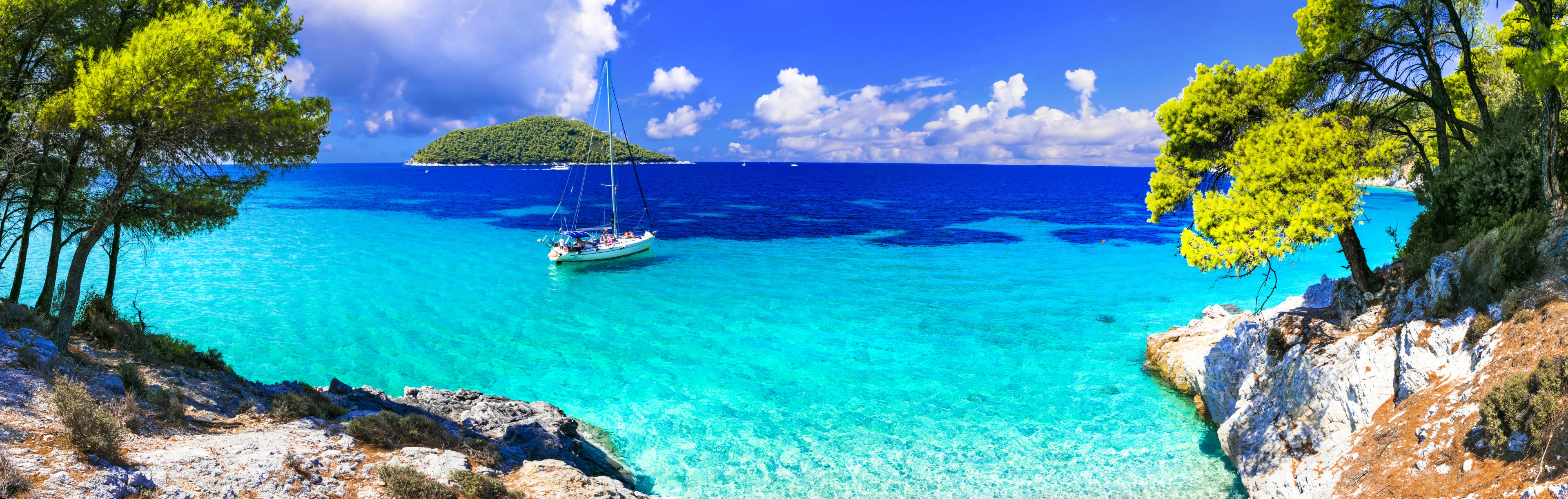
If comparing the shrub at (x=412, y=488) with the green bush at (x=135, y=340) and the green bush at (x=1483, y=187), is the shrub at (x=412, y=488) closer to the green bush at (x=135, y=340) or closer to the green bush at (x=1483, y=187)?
the green bush at (x=135, y=340)

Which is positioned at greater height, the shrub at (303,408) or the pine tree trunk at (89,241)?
the pine tree trunk at (89,241)

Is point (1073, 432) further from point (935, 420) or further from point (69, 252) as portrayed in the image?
point (69, 252)

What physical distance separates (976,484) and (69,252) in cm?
5046

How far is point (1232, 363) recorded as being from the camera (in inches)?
586

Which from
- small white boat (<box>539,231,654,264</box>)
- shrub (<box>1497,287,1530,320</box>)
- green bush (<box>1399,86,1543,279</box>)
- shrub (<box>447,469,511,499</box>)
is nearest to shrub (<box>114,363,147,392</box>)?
shrub (<box>447,469,511,499</box>)

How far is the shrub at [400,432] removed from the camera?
9.59 meters

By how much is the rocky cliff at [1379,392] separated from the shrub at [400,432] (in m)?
14.3

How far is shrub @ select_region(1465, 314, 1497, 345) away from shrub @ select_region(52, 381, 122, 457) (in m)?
18.5

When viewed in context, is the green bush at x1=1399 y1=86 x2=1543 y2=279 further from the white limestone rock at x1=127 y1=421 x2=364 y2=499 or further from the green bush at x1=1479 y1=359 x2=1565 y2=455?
the white limestone rock at x1=127 y1=421 x2=364 y2=499

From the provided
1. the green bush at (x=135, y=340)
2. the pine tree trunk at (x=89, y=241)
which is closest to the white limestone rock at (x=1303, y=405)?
the green bush at (x=135, y=340)

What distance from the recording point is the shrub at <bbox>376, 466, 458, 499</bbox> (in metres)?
7.71

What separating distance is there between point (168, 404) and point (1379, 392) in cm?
1894

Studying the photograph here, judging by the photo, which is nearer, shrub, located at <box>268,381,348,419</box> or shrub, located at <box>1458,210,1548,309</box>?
shrub, located at <box>268,381,348,419</box>

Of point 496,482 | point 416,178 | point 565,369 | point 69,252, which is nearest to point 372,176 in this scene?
point 416,178
